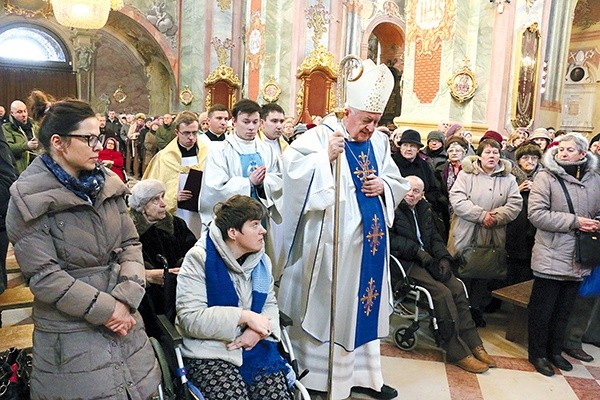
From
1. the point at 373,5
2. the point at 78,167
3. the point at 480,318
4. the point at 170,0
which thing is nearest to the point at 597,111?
the point at 373,5

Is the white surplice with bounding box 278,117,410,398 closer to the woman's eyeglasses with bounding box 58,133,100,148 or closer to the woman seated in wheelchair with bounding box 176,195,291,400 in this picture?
the woman seated in wheelchair with bounding box 176,195,291,400

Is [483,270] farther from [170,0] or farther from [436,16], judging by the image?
[170,0]

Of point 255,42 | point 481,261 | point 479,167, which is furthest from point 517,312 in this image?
point 255,42

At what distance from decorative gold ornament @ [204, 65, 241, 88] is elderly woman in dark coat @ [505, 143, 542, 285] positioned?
1221 cm

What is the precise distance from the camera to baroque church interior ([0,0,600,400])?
14.1 ft

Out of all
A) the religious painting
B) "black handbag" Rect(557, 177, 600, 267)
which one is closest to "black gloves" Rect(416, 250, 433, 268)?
"black handbag" Rect(557, 177, 600, 267)

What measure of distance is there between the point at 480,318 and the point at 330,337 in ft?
A: 7.93

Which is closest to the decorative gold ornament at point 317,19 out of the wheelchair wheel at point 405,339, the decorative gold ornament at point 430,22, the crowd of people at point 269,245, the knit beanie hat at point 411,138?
the decorative gold ornament at point 430,22

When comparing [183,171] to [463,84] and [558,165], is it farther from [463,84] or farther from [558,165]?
[463,84]

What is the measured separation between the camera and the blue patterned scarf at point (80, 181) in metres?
2.11

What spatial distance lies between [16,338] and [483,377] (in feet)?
9.92

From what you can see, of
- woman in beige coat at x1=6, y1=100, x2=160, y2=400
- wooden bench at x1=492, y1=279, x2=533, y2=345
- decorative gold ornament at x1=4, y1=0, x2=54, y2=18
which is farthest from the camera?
decorative gold ornament at x1=4, y1=0, x2=54, y2=18

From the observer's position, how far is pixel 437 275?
4.14 m

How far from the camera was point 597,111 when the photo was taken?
14188mm
